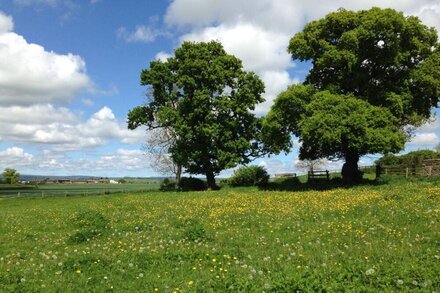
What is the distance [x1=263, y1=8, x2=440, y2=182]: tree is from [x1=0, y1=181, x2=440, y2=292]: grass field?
56.9ft

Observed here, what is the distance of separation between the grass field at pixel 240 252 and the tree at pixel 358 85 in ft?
56.9

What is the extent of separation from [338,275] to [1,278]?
26.2ft

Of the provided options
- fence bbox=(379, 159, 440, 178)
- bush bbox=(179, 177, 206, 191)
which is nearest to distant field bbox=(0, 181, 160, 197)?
bush bbox=(179, 177, 206, 191)

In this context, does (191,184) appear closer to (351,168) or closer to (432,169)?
(351,168)

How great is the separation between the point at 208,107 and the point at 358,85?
19.3m

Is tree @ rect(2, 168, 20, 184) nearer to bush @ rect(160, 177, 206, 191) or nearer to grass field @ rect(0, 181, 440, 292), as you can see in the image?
bush @ rect(160, 177, 206, 191)

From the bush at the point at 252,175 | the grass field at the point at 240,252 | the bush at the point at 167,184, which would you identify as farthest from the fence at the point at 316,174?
the grass field at the point at 240,252

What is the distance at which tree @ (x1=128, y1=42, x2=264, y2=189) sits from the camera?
177 ft

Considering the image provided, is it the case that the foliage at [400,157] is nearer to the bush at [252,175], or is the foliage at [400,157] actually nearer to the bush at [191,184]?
the bush at [252,175]

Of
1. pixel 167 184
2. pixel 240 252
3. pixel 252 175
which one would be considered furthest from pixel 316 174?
pixel 240 252

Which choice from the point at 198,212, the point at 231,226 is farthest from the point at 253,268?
the point at 198,212

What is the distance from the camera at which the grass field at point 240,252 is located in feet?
29.7

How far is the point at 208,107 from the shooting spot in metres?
54.5

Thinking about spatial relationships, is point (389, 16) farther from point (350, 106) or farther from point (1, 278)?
point (1, 278)
